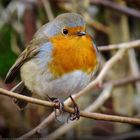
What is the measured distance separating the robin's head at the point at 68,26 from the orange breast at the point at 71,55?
32mm

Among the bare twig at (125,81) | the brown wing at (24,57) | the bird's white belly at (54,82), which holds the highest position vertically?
the bare twig at (125,81)

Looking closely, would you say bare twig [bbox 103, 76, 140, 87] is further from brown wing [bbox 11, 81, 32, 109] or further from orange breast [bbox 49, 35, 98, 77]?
orange breast [bbox 49, 35, 98, 77]

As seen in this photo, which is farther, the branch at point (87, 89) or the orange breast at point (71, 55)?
the branch at point (87, 89)

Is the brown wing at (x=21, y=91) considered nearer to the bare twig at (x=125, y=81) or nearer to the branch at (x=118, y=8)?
the bare twig at (x=125, y=81)

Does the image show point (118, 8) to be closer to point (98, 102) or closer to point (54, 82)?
point (98, 102)

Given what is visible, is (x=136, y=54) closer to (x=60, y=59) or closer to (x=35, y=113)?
(x=35, y=113)

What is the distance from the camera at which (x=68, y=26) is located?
289 centimetres

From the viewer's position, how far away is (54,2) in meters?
4.81

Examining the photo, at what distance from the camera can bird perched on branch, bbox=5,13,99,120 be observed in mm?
2834

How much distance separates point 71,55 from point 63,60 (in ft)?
0.19

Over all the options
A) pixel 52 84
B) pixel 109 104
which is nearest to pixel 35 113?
pixel 109 104

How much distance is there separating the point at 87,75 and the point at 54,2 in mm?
2075

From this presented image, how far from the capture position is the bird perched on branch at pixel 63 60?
2.83 meters

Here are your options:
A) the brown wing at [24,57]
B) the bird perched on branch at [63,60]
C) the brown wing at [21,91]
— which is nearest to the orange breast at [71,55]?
the bird perched on branch at [63,60]
